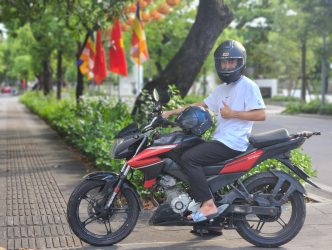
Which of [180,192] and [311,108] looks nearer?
[180,192]

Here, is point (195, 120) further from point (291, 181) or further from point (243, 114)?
point (291, 181)

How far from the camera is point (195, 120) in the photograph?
16.3ft

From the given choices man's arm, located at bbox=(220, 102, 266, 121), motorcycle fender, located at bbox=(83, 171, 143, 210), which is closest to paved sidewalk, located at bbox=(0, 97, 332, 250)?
motorcycle fender, located at bbox=(83, 171, 143, 210)

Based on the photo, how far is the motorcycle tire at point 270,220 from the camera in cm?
527

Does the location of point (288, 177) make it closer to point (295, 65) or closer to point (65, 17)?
point (65, 17)

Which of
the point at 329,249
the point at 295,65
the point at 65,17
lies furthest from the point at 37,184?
the point at 295,65

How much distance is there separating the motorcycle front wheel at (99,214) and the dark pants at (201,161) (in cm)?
63

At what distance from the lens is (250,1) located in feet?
129

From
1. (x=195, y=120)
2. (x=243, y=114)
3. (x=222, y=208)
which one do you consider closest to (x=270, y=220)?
(x=222, y=208)

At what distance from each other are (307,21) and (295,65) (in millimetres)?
18413

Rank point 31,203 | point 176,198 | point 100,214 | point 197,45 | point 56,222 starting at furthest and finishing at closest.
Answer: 1. point 197,45
2. point 31,203
3. point 56,222
4. point 100,214
5. point 176,198

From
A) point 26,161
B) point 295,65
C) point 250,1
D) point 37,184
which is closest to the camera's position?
point 37,184

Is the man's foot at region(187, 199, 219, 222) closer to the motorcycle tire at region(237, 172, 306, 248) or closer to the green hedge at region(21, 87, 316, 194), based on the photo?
the motorcycle tire at region(237, 172, 306, 248)

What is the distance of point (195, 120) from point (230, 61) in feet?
2.12
